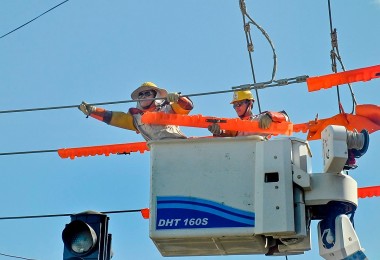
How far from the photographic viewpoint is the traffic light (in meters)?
7.50

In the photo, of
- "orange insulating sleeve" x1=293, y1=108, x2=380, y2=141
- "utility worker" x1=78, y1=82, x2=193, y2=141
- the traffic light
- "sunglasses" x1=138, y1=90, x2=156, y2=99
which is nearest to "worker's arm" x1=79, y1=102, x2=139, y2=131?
"utility worker" x1=78, y1=82, x2=193, y2=141

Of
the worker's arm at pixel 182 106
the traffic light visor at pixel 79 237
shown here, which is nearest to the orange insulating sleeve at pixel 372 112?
the worker's arm at pixel 182 106

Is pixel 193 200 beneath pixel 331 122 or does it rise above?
beneath

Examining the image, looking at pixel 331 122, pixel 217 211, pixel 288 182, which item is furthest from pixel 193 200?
pixel 331 122

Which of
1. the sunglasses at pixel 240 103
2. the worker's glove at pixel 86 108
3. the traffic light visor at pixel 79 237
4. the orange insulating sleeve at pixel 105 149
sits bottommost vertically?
the traffic light visor at pixel 79 237

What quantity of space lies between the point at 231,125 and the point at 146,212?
1728 mm

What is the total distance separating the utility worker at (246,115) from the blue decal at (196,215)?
123cm

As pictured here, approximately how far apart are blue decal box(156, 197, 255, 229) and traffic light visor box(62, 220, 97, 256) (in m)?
0.61

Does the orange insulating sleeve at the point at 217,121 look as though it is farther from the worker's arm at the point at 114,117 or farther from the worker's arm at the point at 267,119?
the worker's arm at the point at 114,117

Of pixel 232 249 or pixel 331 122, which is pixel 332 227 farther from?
pixel 331 122

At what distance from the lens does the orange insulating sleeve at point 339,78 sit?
27.1 ft

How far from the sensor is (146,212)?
32.7 feet

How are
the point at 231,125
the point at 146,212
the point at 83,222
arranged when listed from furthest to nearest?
the point at 146,212
the point at 231,125
the point at 83,222

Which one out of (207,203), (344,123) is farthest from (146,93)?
(207,203)
